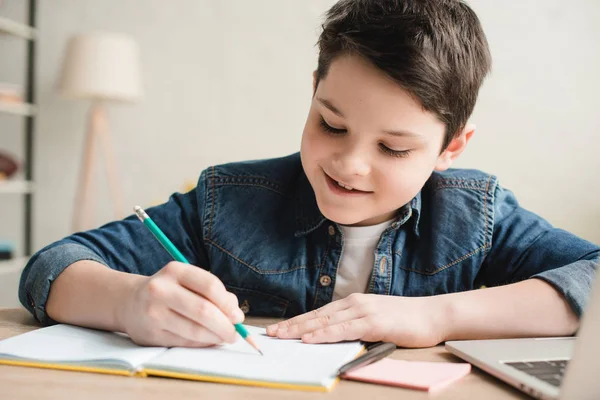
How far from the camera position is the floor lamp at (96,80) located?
116 inches

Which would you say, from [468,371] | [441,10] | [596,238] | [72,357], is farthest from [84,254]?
[596,238]

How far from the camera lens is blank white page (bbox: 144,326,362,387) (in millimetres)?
569

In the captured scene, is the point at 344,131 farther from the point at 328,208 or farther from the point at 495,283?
the point at 495,283

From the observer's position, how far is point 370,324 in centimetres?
73

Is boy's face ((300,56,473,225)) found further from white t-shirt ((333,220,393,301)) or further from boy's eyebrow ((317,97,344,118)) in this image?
white t-shirt ((333,220,393,301))

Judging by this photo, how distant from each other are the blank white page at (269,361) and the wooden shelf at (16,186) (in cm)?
270

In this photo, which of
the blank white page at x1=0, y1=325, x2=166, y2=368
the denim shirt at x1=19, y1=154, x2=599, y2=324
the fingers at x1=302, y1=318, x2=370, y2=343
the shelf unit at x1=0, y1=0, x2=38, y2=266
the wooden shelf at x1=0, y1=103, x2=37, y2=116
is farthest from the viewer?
the shelf unit at x1=0, y1=0, x2=38, y2=266

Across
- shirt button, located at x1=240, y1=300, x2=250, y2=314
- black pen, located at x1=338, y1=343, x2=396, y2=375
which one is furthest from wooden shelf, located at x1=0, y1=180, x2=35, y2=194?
black pen, located at x1=338, y1=343, x2=396, y2=375

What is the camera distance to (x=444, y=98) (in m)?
0.92

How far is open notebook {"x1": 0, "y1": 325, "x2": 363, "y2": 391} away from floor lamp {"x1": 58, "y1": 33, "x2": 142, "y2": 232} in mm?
2431

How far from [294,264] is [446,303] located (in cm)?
29

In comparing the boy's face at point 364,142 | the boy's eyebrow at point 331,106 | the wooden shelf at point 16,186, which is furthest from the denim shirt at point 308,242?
the wooden shelf at point 16,186

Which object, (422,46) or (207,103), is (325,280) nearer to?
(422,46)

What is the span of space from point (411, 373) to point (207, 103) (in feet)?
9.22
